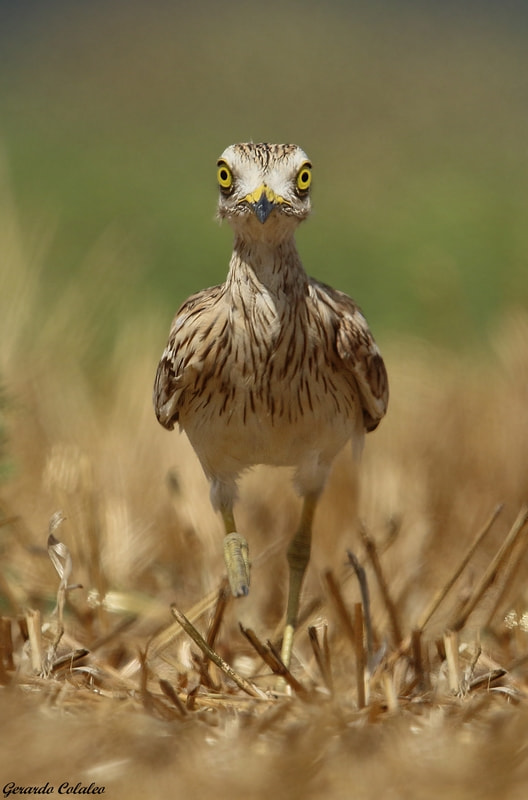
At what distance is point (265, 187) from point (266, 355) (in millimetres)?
504

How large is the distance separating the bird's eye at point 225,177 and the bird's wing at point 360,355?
54cm

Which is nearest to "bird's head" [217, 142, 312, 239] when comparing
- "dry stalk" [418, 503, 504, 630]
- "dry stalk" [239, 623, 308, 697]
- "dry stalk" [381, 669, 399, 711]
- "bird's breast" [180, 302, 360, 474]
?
"bird's breast" [180, 302, 360, 474]

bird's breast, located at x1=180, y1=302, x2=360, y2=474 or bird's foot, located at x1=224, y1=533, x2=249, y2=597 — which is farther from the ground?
bird's breast, located at x1=180, y1=302, x2=360, y2=474

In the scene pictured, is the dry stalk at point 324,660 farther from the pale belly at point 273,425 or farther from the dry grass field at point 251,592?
the pale belly at point 273,425

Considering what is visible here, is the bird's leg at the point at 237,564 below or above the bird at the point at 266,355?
below

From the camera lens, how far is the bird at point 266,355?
11.5ft

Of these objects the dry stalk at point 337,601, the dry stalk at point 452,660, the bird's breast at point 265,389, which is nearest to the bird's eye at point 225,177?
the bird's breast at point 265,389

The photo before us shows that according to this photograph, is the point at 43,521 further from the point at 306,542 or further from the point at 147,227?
the point at 147,227

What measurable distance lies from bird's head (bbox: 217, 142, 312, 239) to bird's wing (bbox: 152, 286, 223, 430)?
1.17 ft

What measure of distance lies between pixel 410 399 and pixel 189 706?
2846 mm

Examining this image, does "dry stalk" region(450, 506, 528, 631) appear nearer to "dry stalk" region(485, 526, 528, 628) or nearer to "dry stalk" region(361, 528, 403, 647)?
"dry stalk" region(485, 526, 528, 628)

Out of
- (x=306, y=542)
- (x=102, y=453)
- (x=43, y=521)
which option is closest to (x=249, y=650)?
(x=306, y=542)

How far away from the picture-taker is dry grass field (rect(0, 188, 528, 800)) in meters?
2.04

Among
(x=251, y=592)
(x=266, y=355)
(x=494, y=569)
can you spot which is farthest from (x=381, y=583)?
(x=251, y=592)
